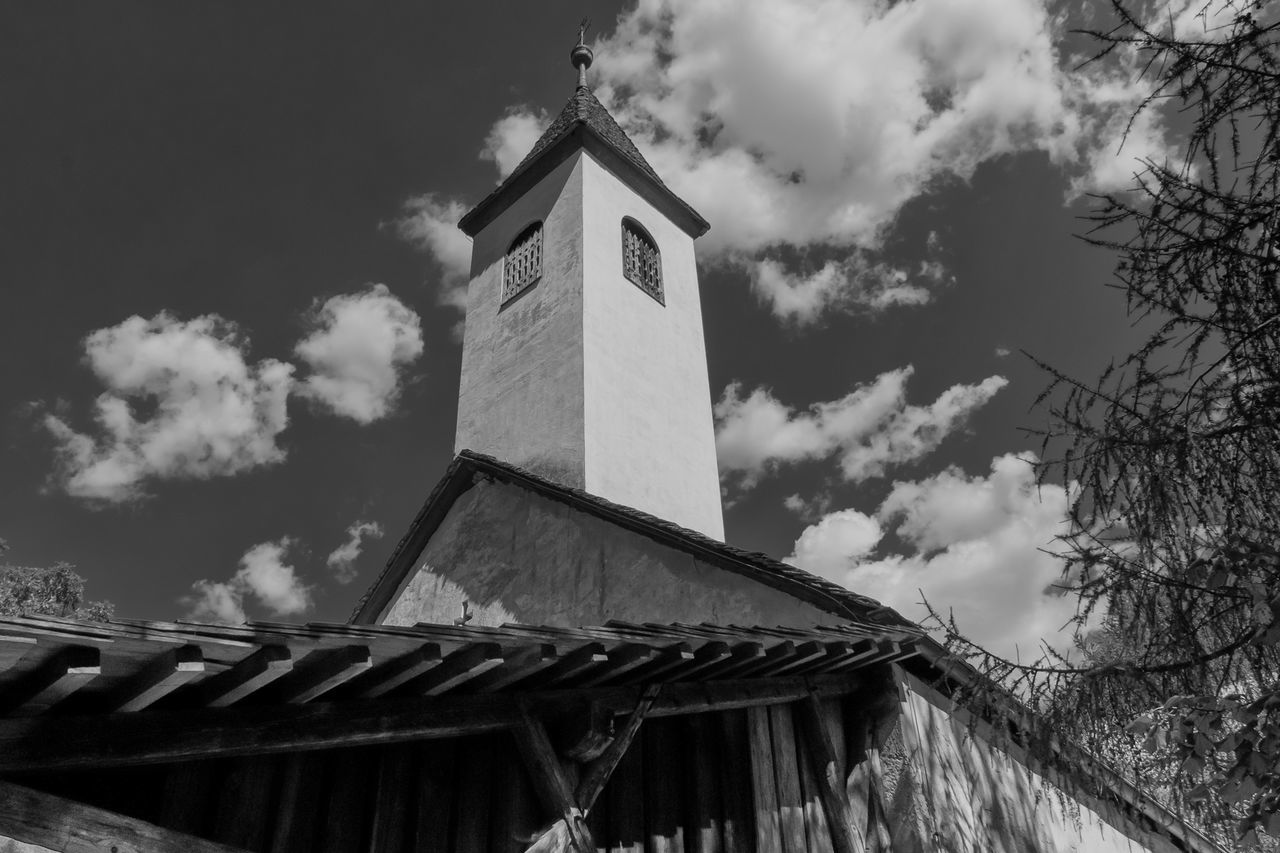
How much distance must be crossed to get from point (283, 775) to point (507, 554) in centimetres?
627

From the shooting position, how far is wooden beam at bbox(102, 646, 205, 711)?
2.28 meters

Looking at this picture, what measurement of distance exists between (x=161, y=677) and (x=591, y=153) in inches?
499

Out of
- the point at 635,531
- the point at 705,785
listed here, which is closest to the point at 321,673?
the point at 705,785

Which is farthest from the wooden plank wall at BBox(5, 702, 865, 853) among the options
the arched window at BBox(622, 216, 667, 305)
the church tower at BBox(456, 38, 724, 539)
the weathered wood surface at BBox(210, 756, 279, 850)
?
the arched window at BBox(622, 216, 667, 305)

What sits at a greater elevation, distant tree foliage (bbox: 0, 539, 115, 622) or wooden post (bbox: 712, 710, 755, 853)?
distant tree foliage (bbox: 0, 539, 115, 622)

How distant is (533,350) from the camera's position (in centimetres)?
1223

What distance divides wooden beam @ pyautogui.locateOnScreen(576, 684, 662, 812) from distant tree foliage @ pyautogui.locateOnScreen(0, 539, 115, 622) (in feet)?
71.3

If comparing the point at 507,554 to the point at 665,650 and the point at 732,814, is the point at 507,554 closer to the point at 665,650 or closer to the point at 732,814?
the point at 732,814

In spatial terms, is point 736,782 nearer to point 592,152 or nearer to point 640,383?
point 640,383

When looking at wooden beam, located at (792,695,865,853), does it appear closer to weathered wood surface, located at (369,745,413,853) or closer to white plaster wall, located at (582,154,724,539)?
weathered wood surface, located at (369,745,413,853)

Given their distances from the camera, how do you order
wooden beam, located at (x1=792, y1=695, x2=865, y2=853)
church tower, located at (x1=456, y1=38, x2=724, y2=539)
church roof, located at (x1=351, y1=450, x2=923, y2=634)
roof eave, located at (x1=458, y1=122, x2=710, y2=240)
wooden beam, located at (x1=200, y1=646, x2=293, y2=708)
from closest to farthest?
wooden beam, located at (x1=200, y1=646, x2=293, y2=708) → wooden beam, located at (x1=792, y1=695, x2=865, y2=853) → church roof, located at (x1=351, y1=450, x2=923, y2=634) → church tower, located at (x1=456, y1=38, x2=724, y2=539) → roof eave, located at (x1=458, y1=122, x2=710, y2=240)

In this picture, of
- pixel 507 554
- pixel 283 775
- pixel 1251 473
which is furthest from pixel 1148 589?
pixel 507 554

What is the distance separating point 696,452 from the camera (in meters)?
12.3

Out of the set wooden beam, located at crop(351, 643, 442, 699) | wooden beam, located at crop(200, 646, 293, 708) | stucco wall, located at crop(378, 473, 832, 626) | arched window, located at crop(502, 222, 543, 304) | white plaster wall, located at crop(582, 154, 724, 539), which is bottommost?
wooden beam, located at crop(200, 646, 293, 708)
